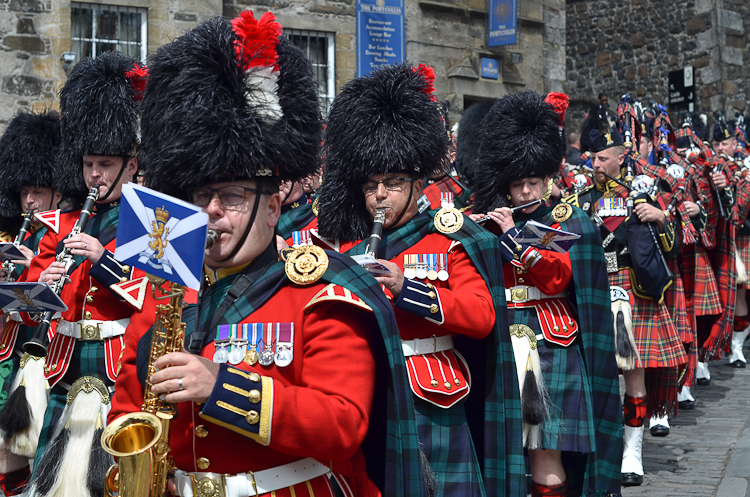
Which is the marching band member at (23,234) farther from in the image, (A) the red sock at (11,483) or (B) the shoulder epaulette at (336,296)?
(B) the shoulder epaulette at (336,296)

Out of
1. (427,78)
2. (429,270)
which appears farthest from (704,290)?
(429,270)

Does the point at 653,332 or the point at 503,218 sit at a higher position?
the point at 503,218

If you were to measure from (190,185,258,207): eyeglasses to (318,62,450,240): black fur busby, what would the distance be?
149 centimetres

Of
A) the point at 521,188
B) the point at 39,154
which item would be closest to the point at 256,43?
the point at 521,188

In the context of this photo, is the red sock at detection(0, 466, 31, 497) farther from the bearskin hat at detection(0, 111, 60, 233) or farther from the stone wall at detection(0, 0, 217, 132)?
the stone wall at detection(0, 0, 217, 132)

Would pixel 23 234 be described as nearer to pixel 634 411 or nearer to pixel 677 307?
pixel 634 411

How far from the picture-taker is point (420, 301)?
3.37m

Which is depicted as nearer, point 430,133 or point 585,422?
point 430,133

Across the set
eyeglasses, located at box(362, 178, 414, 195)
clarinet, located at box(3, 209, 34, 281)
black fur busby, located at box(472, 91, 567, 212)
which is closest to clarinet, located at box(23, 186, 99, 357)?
clarinet, located at box(3, 209, 34, 281)

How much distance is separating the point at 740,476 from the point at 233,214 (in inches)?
173

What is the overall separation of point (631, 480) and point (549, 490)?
1386 mm

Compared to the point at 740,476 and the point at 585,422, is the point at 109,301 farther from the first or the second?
the point at 740,476

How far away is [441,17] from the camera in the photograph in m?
13.3

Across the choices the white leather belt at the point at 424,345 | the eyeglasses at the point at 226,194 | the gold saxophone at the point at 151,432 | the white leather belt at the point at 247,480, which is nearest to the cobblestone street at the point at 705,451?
the white leather belt at the point at 424,345
